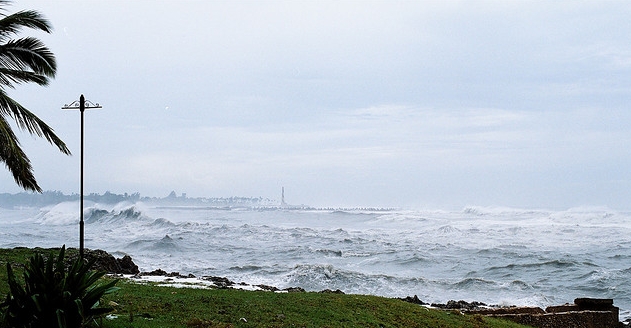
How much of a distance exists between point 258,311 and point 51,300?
4100 millimetres

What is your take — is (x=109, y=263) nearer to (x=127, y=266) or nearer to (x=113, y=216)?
(x=127, y=266)

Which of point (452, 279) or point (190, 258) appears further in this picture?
point (190, 258)

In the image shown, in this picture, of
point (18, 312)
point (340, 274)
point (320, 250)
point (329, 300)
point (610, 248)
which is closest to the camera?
point (18, 312)

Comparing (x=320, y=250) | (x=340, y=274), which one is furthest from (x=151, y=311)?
(x=320, y=250)

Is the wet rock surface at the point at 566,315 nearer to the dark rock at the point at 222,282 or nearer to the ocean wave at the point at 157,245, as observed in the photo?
the dark rock at the point at 222,282

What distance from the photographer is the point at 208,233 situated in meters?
51.4

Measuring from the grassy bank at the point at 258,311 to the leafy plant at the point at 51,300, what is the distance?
0.68 meters

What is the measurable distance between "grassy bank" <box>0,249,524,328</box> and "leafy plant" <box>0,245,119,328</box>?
0.68 m

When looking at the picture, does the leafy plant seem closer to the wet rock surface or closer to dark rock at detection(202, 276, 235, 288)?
dark rock at detection(202, 276, 235, 288)

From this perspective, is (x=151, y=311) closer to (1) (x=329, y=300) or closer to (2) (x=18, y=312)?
(2) (x=18, y=312)

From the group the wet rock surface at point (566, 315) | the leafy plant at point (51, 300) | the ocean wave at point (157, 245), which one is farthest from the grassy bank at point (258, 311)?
the ocean wave at point (157, 245)

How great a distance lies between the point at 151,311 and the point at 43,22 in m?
10.1

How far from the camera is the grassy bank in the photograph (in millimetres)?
9938

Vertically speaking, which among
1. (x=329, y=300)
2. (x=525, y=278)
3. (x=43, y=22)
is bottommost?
(x=525, y=278)
